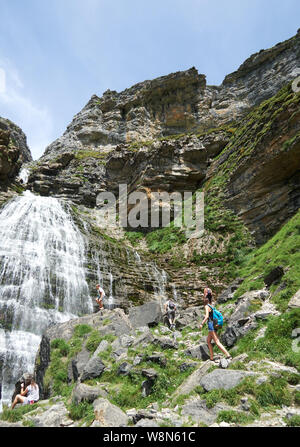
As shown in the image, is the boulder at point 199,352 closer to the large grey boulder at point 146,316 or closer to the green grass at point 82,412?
the green grass at point 82,412

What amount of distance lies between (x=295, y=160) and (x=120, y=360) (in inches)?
646

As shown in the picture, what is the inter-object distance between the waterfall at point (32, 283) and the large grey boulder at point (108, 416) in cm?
782

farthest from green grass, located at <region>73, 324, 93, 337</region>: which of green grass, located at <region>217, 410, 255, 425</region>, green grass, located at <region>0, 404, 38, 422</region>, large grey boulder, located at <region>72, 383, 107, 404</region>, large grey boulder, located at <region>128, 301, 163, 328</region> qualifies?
green grass, located at <region>217, 410, 255, 425</region>

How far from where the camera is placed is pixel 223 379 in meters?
5.34

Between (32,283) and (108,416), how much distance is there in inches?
488

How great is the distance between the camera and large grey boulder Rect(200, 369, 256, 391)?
5180mm

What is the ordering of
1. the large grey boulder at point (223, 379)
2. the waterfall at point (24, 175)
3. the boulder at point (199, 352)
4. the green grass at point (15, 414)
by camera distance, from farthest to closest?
1. the waterfall at point (24, 175)
2. the boulder at point (199, 352)
3. the green grass at point (15, 414)
4. the large grey boulder at point (223, 379)

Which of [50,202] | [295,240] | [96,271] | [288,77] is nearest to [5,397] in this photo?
[96,271]

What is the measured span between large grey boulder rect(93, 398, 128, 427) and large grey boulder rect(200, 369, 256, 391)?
5.55 feet

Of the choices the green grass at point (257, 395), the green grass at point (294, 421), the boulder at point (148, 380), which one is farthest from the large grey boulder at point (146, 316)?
the green grass at point (294, 421)

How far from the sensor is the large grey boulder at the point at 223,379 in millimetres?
5180

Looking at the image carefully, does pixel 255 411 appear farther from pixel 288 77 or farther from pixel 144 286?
pixel 288 77

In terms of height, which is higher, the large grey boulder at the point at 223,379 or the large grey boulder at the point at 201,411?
the large grey boulder at the point at 223,379

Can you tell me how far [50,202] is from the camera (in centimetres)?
3036
